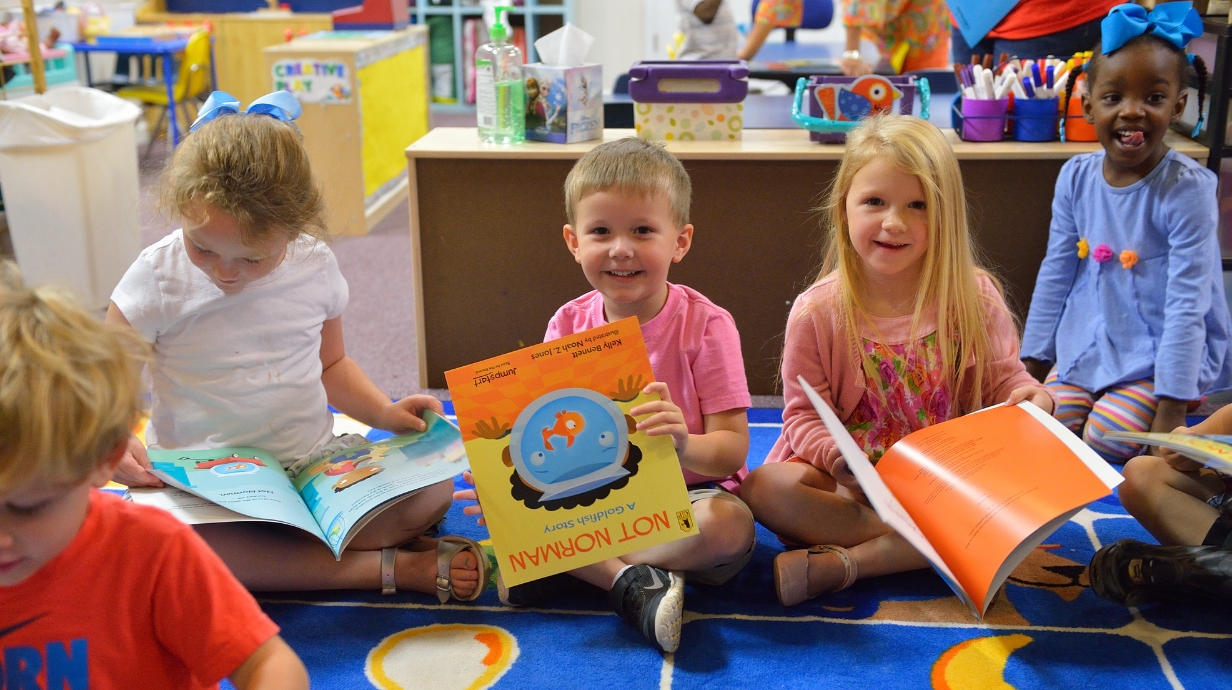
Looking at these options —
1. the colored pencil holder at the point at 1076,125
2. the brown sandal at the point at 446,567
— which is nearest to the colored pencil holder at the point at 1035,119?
the colored pencil holder at the point at 1076,125

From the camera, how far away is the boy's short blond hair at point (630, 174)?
4.45ft

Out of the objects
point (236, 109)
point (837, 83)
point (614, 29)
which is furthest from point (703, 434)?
point (614, 29)

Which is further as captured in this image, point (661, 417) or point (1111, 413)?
point (1111, 413)

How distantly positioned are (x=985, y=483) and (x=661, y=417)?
41 centimetres

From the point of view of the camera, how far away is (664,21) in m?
6.34

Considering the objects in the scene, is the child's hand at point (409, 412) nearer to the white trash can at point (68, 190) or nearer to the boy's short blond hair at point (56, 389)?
the boy's short blond hair at point (56, 389)

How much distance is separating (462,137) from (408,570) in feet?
3.67

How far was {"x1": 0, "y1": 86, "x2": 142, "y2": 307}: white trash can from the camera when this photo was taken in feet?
8.33

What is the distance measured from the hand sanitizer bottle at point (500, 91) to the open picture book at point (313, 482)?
2.82 ft

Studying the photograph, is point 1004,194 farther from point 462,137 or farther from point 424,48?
point 424,48

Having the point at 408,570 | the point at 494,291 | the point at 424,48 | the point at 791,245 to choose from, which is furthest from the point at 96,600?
the point at 424,48

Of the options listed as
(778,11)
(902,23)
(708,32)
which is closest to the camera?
(902,23)

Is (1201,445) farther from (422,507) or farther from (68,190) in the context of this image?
(68,190)

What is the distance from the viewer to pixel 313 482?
1.43 metres
